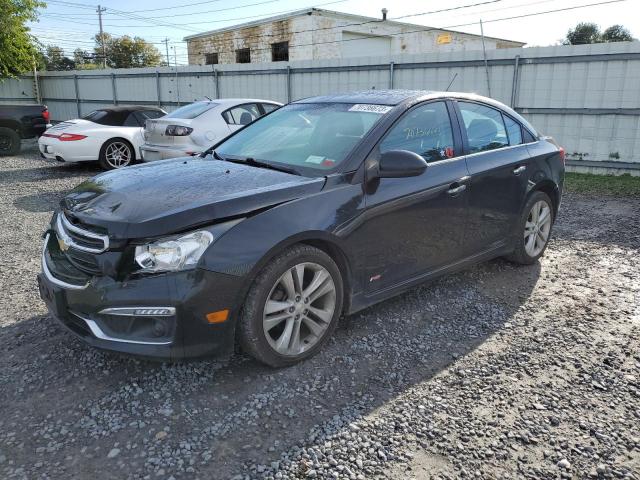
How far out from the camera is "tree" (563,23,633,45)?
41503 mm

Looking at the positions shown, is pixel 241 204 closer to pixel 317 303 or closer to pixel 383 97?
pixel 317 303

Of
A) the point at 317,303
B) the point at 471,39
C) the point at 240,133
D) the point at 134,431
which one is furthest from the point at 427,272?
the point at 471,39

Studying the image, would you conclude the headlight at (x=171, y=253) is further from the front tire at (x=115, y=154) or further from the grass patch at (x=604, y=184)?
the front tire at (x=115, y=154)

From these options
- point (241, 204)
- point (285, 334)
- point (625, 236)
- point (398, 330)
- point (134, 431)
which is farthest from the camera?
point (625, 236)

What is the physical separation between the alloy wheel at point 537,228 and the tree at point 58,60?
69169 mm

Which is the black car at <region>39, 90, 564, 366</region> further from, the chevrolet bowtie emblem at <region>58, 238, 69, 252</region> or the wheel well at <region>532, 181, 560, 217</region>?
the wheel well at <region>532, 181, 560, 217</region>

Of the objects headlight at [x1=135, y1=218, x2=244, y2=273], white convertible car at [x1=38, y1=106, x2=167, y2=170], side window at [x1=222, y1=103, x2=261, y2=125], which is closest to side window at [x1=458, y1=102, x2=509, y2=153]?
headlight at [x1=135, y1=218, x2=244, y2=273]

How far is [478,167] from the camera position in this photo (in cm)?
416

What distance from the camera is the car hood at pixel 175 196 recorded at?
109 inches

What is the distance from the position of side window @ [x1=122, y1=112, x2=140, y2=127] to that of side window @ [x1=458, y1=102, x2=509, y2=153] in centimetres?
834

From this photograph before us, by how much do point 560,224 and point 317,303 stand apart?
15.8ft

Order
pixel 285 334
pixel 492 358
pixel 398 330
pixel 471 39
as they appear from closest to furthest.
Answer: pixel 285 334
pixel 492 358
pixel 398 330
pixel 471 39

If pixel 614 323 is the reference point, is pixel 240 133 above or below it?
above

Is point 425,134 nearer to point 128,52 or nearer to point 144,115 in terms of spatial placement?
point 144,115
